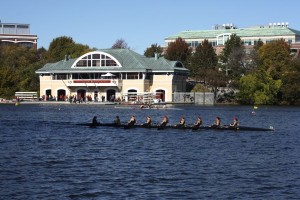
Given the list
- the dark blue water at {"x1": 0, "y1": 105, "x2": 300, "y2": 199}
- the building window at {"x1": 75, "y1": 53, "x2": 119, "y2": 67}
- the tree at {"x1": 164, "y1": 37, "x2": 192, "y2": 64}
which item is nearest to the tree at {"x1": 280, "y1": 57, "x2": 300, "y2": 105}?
the building window at {"x1": 75, "y1": 53, "x2": 119, "y2": 67}

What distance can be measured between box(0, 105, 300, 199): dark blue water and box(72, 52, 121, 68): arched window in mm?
72992

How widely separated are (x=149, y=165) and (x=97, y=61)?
97.9 meters

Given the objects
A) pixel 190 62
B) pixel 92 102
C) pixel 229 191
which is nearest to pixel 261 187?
pixel 229 191

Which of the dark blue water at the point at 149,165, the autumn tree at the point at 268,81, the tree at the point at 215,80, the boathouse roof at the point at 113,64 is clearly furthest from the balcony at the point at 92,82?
the dark blue water at the point at 149,165

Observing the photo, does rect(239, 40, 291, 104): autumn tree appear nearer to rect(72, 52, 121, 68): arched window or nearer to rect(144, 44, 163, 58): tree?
rect(72, 52, 121, 68): arched window

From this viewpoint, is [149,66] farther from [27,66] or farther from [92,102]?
[27,66]

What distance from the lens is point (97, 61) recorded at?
446 feet

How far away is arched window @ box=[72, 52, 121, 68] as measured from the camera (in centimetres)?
13538

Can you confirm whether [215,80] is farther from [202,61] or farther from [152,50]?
[152,50]

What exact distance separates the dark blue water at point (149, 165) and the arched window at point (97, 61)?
239 ft

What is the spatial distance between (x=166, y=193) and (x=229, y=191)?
10.5 feet

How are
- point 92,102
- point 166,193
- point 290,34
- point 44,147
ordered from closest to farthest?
point 166,193 < point 44,147 < point 92,102 < point 290,34

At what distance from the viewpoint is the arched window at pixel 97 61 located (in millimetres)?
135375

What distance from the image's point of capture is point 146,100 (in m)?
122
